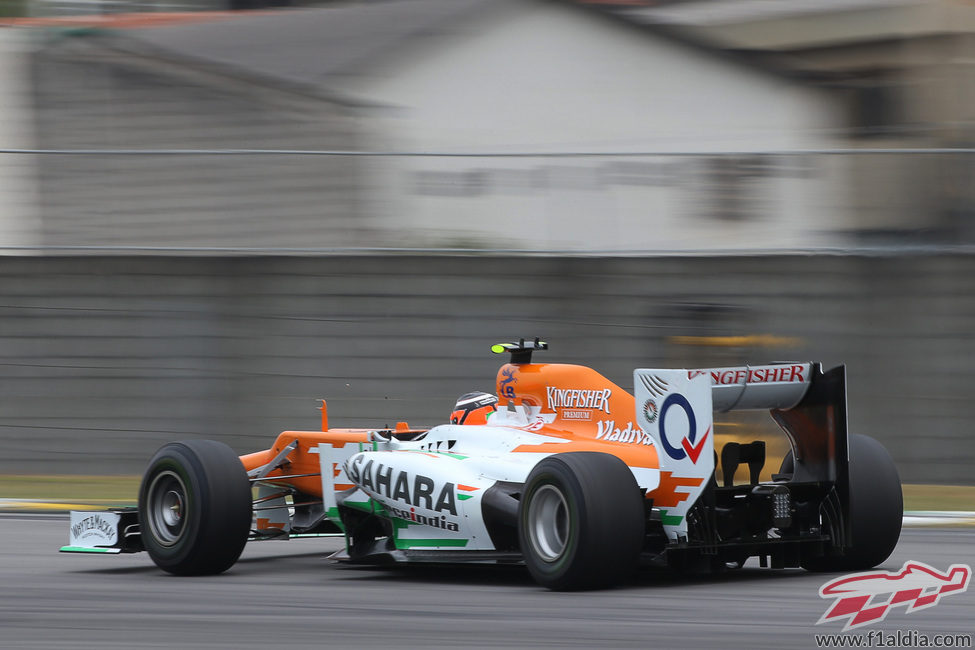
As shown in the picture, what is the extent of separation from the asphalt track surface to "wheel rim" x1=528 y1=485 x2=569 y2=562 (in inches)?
9.1

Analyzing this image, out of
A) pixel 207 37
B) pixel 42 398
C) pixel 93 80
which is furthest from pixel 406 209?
pixel 207 37

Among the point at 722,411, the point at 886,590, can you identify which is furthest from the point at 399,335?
the point at 886,590

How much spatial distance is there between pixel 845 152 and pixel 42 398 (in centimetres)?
934

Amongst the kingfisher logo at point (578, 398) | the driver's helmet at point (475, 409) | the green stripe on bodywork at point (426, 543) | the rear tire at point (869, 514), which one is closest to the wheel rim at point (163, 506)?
the green stripe on bodywork at point (426, 543)

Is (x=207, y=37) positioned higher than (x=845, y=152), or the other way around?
(x=207, y=37)

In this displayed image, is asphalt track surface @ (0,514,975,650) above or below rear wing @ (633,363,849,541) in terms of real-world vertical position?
below

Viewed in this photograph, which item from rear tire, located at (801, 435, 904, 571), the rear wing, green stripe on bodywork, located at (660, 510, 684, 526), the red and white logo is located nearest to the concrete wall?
the red and white logo

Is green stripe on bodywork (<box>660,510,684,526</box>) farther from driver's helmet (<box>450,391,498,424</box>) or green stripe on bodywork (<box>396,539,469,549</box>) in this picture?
driver's helmet (<box>450,391,498,424</box>)

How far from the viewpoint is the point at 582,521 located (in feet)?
24.1

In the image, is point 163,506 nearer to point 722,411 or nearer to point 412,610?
point 412,610

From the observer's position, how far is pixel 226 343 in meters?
16.9

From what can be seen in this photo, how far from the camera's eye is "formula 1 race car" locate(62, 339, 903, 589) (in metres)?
7.65

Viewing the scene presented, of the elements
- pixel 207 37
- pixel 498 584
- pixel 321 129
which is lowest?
pixel 498 584

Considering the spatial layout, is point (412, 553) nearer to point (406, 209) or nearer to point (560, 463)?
point (560, 463)
